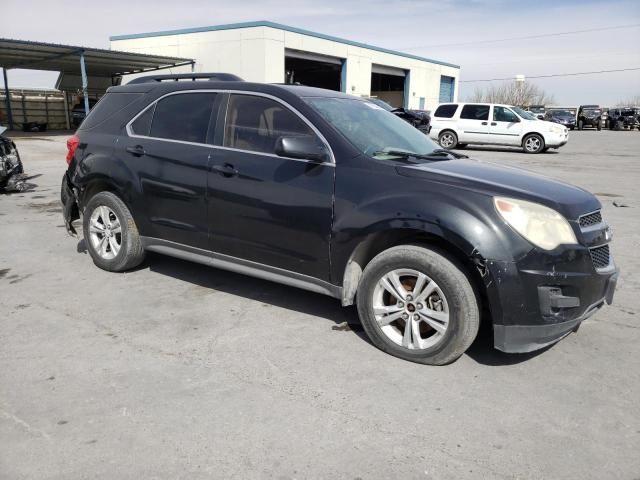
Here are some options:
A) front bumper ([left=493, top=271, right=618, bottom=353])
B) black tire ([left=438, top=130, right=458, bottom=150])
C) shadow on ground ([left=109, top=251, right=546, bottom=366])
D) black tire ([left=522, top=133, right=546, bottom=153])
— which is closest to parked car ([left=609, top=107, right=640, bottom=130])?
black tire ([left=522, top=133, right=546, bottom=153])

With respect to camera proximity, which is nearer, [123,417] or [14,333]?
[123,417]

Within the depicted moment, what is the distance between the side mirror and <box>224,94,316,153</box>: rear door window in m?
0.19

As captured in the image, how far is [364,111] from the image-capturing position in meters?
4.54

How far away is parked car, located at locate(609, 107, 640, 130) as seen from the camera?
147 feet

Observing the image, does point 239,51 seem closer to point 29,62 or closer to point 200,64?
point 200,64

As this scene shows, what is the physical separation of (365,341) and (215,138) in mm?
1998

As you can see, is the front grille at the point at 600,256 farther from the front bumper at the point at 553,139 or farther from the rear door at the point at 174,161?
the front bumper at the point at 553,139

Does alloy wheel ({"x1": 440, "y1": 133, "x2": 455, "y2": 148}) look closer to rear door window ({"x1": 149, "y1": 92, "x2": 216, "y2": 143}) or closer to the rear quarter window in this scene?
the rear quarter window

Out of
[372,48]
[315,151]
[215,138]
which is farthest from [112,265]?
[372,48]

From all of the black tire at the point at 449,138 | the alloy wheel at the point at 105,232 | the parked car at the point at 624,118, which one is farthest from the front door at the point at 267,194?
the parked car at the point at 624,118

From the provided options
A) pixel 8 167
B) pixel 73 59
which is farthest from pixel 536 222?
pixel 73 59

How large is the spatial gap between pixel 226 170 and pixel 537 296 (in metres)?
2.41

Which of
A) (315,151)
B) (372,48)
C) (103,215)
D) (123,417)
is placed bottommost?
(123,417)

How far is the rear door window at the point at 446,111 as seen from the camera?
68.5 ft
